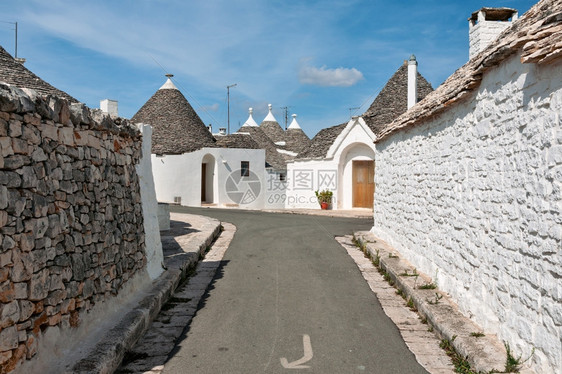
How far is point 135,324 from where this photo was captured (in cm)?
502

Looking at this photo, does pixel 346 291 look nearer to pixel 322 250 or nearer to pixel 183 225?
pixel 322 250

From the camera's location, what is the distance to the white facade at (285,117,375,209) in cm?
2212

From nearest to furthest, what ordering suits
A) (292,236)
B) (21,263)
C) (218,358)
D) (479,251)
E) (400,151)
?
(21,263), (218,358), (479,251), (400,151), (292,236)

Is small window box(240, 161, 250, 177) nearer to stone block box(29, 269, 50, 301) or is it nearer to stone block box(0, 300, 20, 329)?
stone block box(29, 269, 50, 301)

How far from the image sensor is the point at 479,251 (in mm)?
5316

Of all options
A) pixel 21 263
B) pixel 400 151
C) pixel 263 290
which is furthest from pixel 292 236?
pixel 21 263

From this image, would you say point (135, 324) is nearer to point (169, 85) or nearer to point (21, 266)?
point (21, 266)

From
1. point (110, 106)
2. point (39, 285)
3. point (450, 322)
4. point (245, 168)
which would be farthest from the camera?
point (245, 168)

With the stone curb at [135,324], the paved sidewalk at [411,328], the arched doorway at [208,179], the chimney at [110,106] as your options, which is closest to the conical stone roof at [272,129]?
the arched doorway at [208,179]

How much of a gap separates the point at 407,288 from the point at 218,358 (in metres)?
3.32

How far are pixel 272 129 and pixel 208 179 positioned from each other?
48.5 feet

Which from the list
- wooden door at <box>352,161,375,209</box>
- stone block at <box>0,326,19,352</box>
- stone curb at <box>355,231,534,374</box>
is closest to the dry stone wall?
stone block at <box>0,326,19,352</box>

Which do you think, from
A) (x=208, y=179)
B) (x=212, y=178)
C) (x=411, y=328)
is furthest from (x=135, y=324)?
(x=208, y=179)

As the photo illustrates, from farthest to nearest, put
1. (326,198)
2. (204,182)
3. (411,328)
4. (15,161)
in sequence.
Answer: (204,182) < (326,198) < (411,328) < (15,161)
